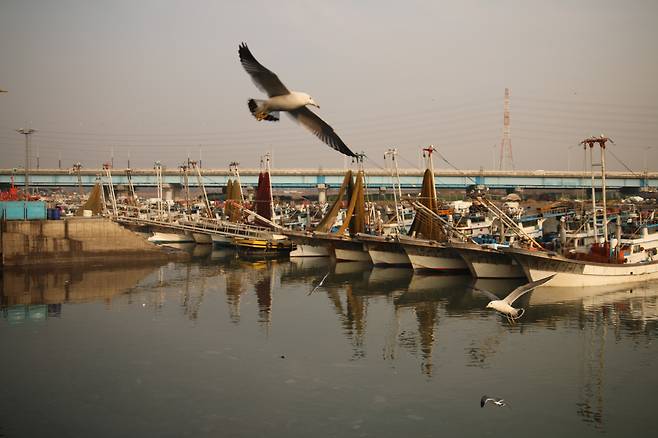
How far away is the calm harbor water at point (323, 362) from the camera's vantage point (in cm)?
1784

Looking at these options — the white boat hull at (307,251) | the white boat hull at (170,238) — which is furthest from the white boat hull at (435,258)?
the white boat hull at (170,238)

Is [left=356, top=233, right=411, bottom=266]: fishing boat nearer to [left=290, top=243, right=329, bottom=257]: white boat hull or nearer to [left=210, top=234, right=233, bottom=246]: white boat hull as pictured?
[left=290, top=243, right=329, bottom=257]: white boat hull

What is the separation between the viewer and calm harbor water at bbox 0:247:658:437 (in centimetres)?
1784

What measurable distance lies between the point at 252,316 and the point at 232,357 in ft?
25.0

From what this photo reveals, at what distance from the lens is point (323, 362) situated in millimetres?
23141

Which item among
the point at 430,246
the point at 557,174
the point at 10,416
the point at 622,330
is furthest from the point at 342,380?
the point at 557,174

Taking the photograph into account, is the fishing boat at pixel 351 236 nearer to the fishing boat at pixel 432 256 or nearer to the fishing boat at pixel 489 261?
the fishing boat at pixel 432 256

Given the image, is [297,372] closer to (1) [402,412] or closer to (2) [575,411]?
(1) [402,412]

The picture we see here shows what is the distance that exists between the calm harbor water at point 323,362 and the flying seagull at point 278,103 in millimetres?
7465

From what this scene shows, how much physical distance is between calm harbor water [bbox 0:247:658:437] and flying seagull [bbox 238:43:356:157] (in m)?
7.47

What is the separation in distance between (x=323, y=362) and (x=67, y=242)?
31307 mm

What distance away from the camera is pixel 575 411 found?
18578mm

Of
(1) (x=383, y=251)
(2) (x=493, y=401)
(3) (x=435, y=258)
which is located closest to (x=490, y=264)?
(3) (x=435, y=258)

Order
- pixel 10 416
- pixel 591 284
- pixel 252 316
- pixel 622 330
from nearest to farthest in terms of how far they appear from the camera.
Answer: pixel 10 416
pixel 622 330
pixel 252 316
pixel 591 284
